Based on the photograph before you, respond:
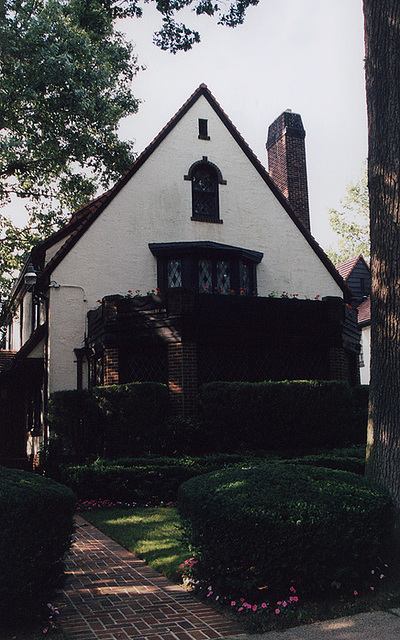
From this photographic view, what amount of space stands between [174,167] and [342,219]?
2742 centimetres

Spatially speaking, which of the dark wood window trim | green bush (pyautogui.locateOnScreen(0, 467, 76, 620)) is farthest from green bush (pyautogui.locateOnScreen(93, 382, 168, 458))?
green bush (pyautogui.locateOnScreen(0, 467, 76, 620))

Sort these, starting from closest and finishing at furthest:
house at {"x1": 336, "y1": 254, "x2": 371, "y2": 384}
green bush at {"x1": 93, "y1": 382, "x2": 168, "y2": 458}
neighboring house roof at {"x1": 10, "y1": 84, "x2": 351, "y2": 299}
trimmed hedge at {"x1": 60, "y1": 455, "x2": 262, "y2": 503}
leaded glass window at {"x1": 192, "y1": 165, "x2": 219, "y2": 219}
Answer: trimmed hedge at {"x1": 60, "y1": 455, "x2": 262, "y2": 503} < green bush at {"x1": 93, "y1": 382, "x2": 168, "y2": 458} < neighboring house roof at {"x1": 10, "y1": 84, "x2": 351, "y2": 299} < leaded glass window at {"x1": 192, "y1": 165, "x2": 219, "y2": 219} < house at {"x1": 336, "y1": 254, "x2": 371, "y2": 384}

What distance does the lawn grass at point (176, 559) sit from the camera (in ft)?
16.4

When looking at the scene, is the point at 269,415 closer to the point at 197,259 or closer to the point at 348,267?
the point at 197,259

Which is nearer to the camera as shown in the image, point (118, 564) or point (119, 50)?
point (118, 564)

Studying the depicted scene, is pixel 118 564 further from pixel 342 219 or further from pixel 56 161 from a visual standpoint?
pixel 342 219

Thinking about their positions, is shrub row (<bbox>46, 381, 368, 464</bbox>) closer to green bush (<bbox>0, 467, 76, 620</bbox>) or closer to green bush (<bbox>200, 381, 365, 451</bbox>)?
green bush (<bbox>200, 381, 365, 451</bbox>)

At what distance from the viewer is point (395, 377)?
6.67 meters

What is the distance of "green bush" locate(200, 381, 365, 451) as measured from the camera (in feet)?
44.5

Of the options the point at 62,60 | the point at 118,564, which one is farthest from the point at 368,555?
the point at 62,60

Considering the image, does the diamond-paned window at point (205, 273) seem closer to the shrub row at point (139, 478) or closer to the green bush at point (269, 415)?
the green bush at point (269, 415)

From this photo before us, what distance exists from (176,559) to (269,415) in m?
6.97

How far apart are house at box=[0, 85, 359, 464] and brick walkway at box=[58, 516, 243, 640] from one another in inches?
295

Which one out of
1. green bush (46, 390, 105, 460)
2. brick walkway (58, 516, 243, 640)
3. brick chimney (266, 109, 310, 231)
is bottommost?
brick walkway (58, 516, 243, 640)
